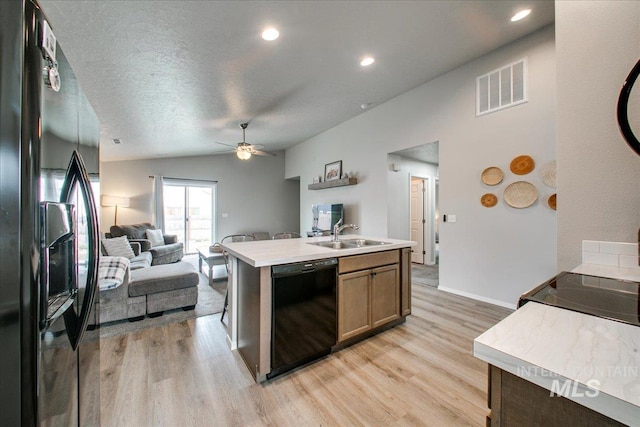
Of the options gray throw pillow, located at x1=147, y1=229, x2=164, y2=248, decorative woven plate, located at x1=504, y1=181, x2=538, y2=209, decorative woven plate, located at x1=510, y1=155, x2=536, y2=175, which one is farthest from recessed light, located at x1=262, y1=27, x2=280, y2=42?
gray throw pillow, located at x1=147, y1=229, x2=164, y2=248

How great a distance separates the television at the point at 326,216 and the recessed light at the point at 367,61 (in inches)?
112

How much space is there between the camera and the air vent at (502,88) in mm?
2910

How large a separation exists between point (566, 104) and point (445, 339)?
2.01 m

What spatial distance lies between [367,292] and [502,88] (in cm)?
303

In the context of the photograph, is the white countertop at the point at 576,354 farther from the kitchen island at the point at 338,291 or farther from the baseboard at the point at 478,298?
the baseboard at the point at 478,298

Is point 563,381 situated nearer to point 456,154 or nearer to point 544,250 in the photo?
point 544,250

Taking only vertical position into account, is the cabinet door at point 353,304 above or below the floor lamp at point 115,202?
below

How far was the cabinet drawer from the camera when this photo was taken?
6.72 feet

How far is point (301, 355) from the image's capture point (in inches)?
73.6

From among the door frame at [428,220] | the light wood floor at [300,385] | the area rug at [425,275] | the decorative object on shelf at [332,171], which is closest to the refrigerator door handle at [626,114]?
the light wood floor at [300,385]

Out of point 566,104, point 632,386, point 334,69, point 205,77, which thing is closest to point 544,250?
point 566,104

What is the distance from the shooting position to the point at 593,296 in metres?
0.89

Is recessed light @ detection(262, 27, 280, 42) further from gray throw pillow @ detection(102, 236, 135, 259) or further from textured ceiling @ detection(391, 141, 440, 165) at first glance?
gray throw pillow @ detection(102, 236, 135, 259)

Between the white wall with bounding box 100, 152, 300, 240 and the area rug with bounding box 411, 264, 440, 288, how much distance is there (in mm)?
4501
